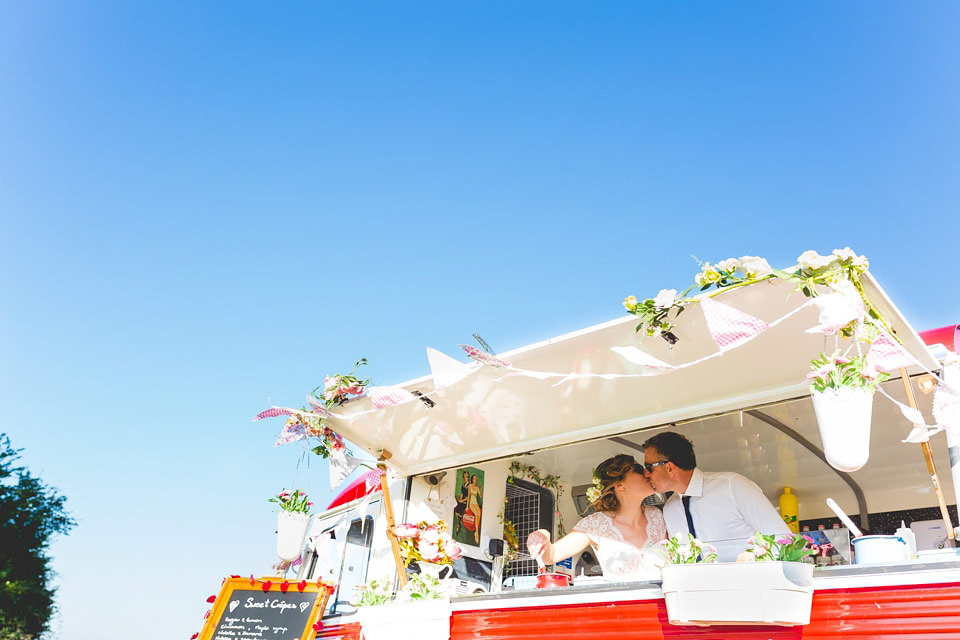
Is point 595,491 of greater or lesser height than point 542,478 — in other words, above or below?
below

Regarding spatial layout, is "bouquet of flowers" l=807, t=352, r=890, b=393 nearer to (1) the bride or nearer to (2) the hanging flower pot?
(2) the hanging flower pot

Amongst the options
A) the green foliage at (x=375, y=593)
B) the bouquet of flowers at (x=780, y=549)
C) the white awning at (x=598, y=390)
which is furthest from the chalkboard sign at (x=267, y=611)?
the bouquet of flowers at (x=780, y=549)

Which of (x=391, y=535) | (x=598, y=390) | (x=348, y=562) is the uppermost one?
(x=598, y=390)

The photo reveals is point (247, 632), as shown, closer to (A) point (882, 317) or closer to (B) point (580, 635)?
(B) point (580, 635)

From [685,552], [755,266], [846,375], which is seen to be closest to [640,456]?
[685,552]

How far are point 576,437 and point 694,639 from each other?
1571mm

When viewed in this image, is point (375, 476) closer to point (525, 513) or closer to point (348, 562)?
point (348, 562)

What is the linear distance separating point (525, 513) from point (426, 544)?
3.70 ft

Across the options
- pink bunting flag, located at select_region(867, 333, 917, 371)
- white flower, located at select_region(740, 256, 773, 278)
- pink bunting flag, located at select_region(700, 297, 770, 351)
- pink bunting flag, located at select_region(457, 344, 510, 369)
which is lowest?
pink bunting flag, located at select_region(867, 333, 917, 371)

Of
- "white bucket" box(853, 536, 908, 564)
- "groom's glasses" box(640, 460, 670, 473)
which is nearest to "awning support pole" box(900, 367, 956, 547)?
"white bucket" box(853, 536, 908, 564)

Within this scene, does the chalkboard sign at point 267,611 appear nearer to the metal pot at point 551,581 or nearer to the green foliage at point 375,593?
the green foliage at point 375,593

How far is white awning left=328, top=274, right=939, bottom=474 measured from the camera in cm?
323

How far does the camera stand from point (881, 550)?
111 inches

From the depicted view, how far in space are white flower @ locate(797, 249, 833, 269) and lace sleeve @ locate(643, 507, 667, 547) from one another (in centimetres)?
234
